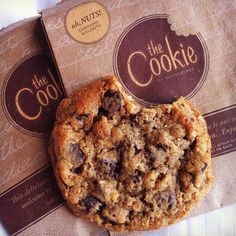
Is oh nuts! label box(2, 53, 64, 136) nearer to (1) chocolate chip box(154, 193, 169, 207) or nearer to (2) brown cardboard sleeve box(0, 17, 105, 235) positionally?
(2) brown cardboard sleeve box(0, 17, 105, 235)

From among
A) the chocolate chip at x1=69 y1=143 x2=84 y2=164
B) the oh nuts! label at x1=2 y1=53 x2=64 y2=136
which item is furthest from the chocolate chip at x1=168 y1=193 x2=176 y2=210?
the oh nuts! label at x1=2 y1=53 x2=64 y2=136

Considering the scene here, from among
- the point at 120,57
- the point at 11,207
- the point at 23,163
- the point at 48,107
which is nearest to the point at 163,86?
the point at 120,57

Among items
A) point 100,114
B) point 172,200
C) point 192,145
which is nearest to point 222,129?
point 192,145

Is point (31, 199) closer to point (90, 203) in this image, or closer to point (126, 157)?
point (90, 203)

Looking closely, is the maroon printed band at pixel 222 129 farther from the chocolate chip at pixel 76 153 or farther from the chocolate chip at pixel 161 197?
the chocolate chip at pixel 76 153

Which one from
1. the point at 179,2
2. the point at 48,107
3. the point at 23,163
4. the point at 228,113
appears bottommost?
the point at 228,113

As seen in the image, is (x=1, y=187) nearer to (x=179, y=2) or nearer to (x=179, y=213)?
(x=179, y=213)
